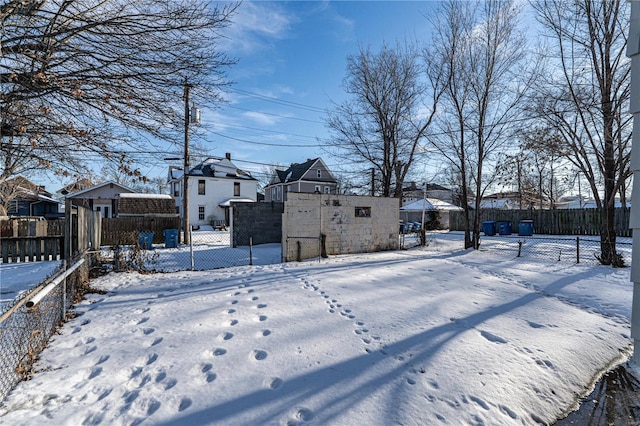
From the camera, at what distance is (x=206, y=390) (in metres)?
2.82

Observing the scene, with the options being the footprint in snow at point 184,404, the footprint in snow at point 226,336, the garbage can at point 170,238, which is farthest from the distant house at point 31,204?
the footprint in snow at point 184,404

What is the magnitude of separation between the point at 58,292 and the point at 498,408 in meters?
5.64

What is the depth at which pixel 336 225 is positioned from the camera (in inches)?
471

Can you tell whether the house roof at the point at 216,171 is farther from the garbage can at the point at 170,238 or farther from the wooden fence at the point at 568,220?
the wooden fence at the point at 568,220

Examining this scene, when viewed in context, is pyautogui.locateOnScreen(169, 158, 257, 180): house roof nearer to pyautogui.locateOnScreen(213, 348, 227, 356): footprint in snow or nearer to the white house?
the white house

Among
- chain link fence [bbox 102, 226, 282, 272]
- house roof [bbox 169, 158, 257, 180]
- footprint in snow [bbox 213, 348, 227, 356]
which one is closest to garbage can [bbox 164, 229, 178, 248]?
chain link fence [bbox 102, 226, 282, 272]

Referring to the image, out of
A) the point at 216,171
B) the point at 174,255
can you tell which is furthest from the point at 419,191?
the point at 174,255

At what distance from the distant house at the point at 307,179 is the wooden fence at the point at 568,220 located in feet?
61.6

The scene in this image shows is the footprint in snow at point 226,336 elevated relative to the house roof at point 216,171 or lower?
lower

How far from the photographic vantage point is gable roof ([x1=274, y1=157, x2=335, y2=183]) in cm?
3712

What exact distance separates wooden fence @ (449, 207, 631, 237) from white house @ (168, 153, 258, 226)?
24.2 meters

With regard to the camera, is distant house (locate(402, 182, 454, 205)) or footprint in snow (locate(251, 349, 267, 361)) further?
distant house (locate(402, 182, 454, 205))

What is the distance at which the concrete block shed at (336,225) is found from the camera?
10742mm

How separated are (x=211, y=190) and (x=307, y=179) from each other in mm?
10695
